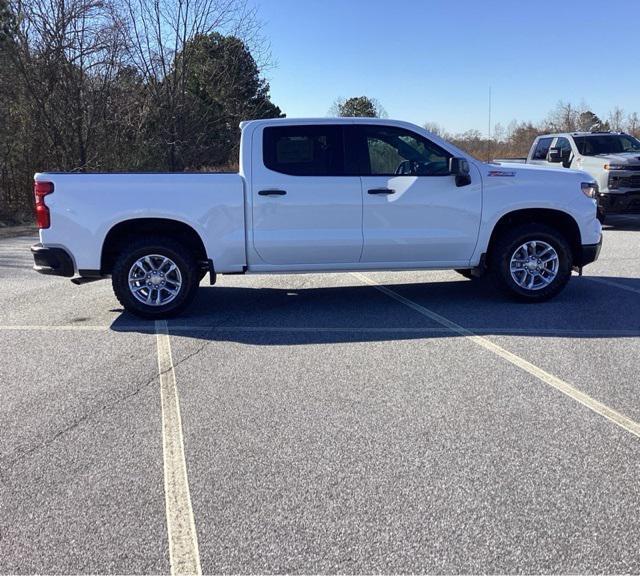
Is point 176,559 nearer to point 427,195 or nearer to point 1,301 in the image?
point 427,195

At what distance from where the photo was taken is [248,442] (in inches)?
151

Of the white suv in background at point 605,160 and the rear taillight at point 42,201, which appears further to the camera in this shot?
the white suv in background at point 605,160

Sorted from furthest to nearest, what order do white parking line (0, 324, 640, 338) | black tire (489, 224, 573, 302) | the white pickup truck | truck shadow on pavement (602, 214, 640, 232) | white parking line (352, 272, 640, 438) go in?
truck shadow on pavement (602, 214, 640, 232)
black tire (489, 224, 573, 302)
the white pickup truck
white parking line (0, 324, 640, 338)
white parking line (352, 272, 640, 438)

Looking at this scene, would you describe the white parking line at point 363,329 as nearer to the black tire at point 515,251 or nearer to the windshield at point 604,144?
the black tire at point 515,251

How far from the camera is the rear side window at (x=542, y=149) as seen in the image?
15517mm

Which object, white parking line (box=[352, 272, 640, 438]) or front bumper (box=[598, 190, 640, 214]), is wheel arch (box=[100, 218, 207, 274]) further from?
front bumper (box=[598, 190, 640, 214])

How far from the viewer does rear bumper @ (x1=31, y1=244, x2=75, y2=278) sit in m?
6.57

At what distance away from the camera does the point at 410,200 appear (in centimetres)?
688

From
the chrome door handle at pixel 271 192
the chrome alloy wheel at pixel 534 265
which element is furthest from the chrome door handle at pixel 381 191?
the chrome alloy wheel at pixel 534 265

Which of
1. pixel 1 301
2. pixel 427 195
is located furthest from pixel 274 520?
pixel 1 301

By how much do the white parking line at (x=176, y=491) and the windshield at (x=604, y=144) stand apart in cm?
1227

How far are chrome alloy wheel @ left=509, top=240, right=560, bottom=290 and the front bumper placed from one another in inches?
266

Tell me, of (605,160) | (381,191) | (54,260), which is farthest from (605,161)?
(54,260)

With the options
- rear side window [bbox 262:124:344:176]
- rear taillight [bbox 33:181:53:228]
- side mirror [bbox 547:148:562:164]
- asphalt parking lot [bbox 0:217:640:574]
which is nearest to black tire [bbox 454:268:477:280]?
asphalt parking lot [bbox 0:217:640:574]
